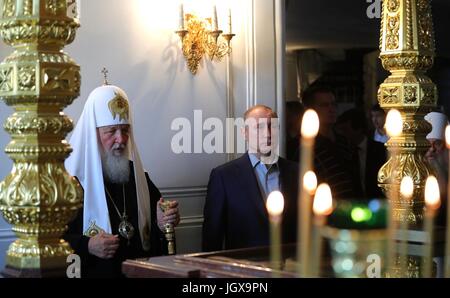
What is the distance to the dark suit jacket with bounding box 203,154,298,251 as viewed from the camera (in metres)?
5.60

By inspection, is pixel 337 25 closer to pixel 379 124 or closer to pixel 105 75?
pixel 379 124

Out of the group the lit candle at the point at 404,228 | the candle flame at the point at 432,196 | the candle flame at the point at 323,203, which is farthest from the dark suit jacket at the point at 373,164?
the candle flame at the point at 323,203

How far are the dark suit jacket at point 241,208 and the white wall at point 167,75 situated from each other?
49 cm

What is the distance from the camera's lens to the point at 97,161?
15.8ft

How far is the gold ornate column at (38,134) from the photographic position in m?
2.78

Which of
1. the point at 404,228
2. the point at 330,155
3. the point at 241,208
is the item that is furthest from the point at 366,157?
the point at 404,228

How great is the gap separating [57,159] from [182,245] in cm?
339

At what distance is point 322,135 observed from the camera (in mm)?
6629

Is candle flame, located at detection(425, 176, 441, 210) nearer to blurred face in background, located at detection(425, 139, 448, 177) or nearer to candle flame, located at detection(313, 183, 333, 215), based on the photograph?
candle flame, located at detection(313, 183, 333, 215)

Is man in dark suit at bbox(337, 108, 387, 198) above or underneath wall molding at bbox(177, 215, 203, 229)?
above

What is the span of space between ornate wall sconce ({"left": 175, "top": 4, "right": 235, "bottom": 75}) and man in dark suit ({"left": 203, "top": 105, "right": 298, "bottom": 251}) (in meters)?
0.62

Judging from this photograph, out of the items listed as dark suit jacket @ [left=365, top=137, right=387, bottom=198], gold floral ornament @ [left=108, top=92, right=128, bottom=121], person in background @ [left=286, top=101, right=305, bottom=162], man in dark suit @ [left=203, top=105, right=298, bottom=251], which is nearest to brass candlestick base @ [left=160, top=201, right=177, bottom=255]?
gold floral ornament @ [left=108, top=92, right=128, bottom=121]
